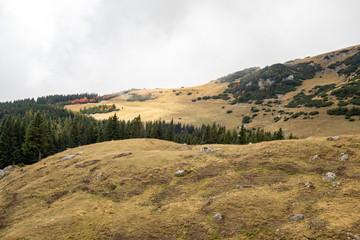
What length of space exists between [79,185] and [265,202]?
1065 inches

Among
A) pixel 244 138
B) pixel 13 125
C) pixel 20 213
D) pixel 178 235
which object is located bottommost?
pixel 244 138

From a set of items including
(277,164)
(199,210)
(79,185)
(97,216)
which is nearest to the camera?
(199,210)

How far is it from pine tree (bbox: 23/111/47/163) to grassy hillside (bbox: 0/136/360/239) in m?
30.4

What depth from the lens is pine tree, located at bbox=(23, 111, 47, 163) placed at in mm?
60375

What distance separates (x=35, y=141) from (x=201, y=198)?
2477 inches

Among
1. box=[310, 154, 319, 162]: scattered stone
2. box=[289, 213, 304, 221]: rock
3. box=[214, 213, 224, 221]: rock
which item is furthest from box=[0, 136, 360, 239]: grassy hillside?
box=[310, 154, 319, 162]: scattered stone

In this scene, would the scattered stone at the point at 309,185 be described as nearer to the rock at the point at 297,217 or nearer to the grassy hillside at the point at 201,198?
the grassy hillside at the point at 201,198

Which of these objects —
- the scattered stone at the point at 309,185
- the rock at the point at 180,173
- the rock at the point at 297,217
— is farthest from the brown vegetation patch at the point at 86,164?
the scattered stone at the point at 309,185

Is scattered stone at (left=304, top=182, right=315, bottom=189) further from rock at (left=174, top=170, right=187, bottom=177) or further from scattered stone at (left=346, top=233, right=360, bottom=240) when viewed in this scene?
rock at (left=174, top=170, right=187, bottom=177)

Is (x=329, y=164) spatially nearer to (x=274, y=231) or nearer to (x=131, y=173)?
(x=274, y=231)

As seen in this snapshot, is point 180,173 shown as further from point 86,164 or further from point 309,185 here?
point 86,164

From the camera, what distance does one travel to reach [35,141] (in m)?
61.1

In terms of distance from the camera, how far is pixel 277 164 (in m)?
25.8

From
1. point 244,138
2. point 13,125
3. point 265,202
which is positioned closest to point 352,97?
point 244,138
